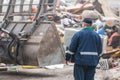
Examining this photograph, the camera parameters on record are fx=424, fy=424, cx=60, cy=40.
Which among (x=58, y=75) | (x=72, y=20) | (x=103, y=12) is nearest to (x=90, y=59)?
(x=58, y=75)

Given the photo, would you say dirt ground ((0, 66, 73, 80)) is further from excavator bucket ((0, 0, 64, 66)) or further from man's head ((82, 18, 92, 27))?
man's head ((82, 18, 92, 27))

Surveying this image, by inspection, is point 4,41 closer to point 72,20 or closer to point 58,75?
point 58,75

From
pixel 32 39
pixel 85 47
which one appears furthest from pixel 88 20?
pixel 32 39

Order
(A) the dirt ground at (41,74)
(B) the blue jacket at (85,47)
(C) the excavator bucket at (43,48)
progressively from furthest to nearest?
(A) the dirt ground at (41,74)
(C) the excavator bucket at (43,48)
(B) the blue jacket at (85,47)

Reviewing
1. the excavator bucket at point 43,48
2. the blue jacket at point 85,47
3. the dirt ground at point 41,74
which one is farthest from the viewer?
the dirt ground at point 41,74

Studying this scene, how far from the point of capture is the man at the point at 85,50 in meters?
6.78

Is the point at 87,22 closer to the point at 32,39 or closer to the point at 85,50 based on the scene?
the point at 85,50

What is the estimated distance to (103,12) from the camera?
793 inches

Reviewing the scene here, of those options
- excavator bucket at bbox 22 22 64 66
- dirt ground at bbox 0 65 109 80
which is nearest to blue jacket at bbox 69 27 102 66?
excavator bucket at bbox 22 22 64 66

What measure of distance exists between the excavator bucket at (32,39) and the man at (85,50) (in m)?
2.35

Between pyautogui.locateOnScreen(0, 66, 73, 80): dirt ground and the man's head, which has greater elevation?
the man's head

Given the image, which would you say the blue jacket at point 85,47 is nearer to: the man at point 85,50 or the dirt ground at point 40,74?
the man at point 85,50

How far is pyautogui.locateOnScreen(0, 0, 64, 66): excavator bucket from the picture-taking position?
9211 mm

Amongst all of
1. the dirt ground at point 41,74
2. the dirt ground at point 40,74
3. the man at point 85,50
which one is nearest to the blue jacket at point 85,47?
the man at point 85,50
